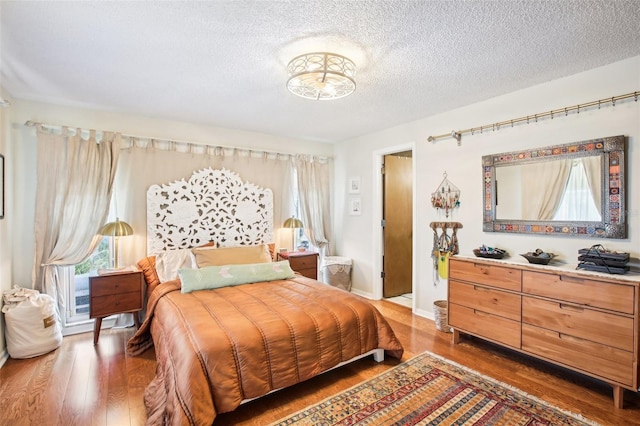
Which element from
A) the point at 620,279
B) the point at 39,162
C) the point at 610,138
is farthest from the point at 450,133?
the point at 39,162

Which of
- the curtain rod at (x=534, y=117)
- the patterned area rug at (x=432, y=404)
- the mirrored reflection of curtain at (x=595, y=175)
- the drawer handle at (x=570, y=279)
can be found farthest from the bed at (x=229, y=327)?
the curtain rod at (x=534, y=117)

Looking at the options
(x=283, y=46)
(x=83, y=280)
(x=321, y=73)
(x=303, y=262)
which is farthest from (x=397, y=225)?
(x=83, y=280)

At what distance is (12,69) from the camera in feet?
7.71

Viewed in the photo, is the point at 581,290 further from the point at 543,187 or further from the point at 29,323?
the point at 29,323

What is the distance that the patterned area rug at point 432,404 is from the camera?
1843 millimetres

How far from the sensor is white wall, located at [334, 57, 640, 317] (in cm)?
228

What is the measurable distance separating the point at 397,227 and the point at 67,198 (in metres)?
4.08

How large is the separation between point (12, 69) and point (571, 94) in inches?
177

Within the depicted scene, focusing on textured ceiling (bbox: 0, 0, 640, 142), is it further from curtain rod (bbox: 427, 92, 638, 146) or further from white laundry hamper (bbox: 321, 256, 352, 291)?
white laundry hamper (bbox: 321, 256, 352, 291)

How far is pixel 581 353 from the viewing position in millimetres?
2121

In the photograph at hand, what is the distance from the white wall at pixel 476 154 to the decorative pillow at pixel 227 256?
5.65 ft

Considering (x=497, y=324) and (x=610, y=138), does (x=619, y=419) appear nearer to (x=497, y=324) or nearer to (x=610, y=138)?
(x=497, y=324)

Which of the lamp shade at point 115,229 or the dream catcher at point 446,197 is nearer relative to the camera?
the lamp shade at point 115,229

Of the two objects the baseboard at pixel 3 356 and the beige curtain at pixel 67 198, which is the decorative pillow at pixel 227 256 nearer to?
the beige curtain at pixel 67 198
